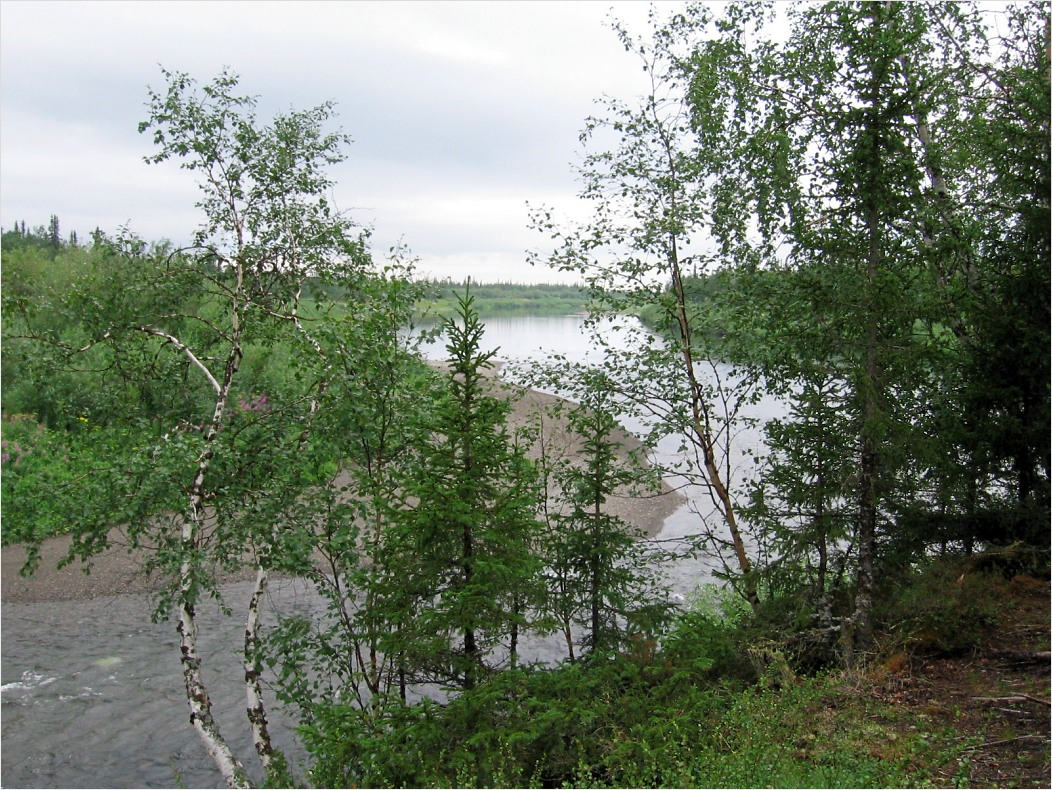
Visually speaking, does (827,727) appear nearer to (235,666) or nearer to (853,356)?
(853,356)

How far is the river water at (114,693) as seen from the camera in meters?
11.1

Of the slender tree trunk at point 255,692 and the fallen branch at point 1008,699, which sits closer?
the fallen branch at point 1008,699

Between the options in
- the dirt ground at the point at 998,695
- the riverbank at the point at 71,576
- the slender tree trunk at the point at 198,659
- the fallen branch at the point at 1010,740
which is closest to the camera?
the dirt ground at the point at 998,695

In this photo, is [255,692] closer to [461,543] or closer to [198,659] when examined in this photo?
[198,659]

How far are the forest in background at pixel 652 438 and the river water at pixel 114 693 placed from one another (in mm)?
2122

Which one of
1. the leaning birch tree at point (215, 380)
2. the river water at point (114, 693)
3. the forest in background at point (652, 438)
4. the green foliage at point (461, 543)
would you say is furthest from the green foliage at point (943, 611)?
the leaning birch tree at point (215, 380)

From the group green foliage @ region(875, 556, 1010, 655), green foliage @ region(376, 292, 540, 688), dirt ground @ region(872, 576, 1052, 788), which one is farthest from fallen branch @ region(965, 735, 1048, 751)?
green foliage @ region(376, 292, 540, 688)

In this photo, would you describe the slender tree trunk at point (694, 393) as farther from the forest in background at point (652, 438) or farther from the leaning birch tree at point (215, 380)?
the leaning birch tree at point (215, 380)

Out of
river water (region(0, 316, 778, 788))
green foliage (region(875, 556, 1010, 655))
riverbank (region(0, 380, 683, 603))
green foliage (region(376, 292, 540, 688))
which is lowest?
river water (region(0, 316, 778, 788))

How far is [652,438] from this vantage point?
442 inches

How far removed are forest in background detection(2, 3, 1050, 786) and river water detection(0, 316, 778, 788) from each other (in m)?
2.12

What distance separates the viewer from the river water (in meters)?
11.1

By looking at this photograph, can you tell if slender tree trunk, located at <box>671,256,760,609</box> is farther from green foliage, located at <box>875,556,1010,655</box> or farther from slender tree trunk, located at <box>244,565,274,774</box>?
slender tree trunk, located at <box>244,565,274,774</box>

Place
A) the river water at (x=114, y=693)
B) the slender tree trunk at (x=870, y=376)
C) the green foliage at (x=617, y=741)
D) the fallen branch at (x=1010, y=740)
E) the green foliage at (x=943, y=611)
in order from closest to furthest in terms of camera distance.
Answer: the green foliage at (x=617, y=741), the fallen branch at (x=1010, y=740), the slender tree trunk at (x=870, y=376), the green foliage at (x=943, y=611), the river water at (x=114, y=693)
